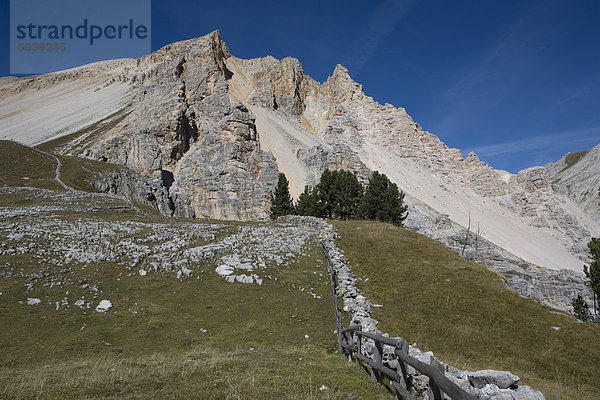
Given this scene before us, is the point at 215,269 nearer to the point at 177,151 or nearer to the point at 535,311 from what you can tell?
the point at 535,311

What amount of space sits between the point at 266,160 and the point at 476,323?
392 ft

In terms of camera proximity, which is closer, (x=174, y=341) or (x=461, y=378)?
(x=461, y=378)

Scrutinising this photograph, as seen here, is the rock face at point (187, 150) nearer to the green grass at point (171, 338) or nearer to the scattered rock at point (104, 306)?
the green grass at point (171, 338)

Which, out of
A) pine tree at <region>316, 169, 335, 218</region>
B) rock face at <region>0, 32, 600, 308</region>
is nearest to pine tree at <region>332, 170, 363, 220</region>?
pine tree at <region>316, 169, 335, 218</region>

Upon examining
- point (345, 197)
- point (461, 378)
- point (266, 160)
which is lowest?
point (461, 378)

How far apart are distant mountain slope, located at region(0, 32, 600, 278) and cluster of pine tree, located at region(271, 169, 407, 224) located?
139ft

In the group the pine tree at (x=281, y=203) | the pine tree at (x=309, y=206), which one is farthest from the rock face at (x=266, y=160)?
the pine tree at (x=309, y=206)

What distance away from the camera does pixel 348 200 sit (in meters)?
61.2

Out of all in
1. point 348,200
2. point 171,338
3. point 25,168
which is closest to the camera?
point 171,338

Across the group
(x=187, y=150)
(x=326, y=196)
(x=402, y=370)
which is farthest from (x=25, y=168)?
(x=402, y=370)

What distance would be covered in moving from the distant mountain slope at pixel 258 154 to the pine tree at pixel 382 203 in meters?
47.2

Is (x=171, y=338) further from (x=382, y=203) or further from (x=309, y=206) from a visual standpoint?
(x=309, y=206)

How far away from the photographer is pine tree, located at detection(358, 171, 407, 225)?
175 feet

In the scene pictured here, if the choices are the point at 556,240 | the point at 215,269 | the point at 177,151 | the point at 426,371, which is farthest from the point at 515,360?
the point at 556,240
